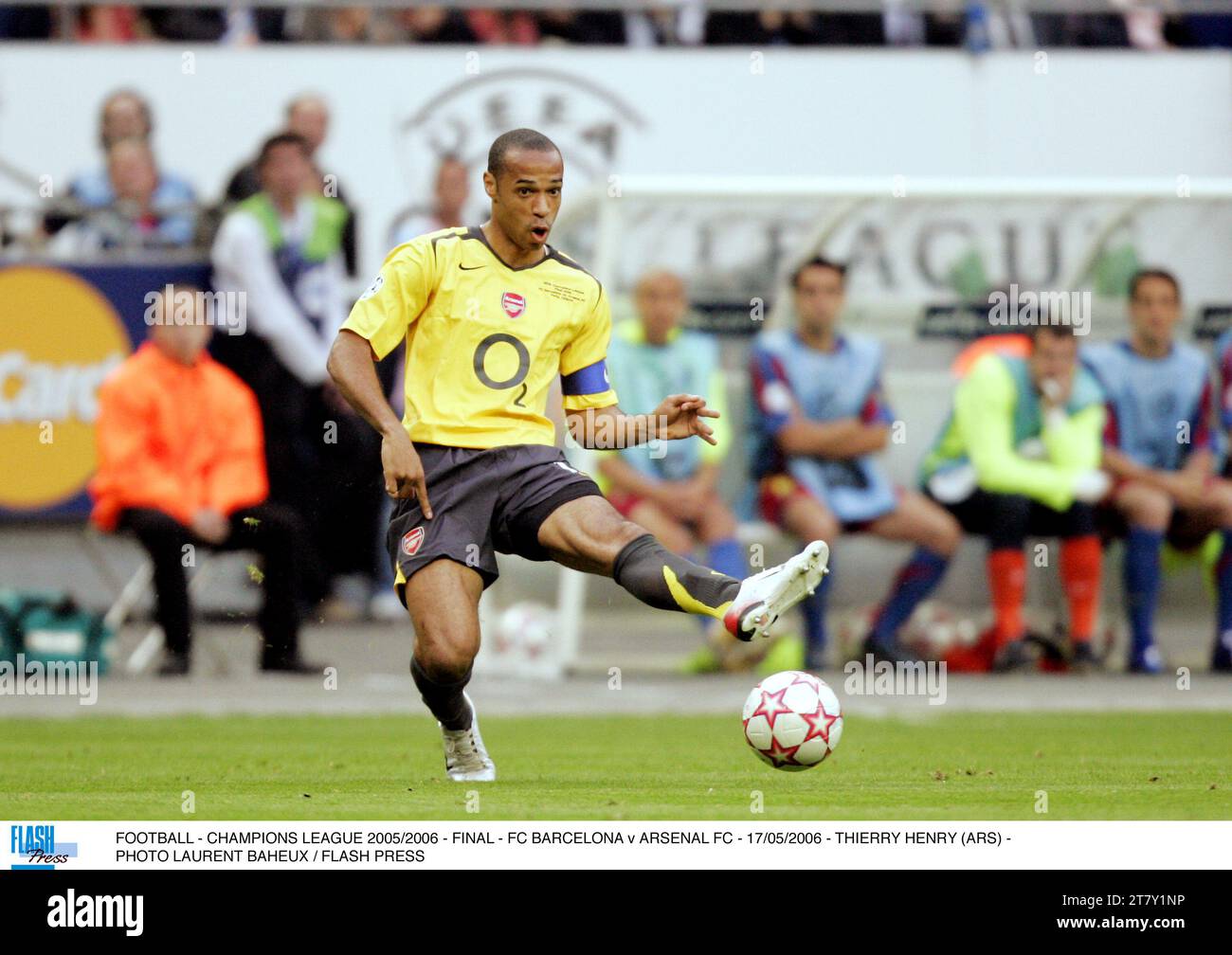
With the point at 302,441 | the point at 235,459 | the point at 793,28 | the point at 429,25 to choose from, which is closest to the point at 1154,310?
the point at 793,28

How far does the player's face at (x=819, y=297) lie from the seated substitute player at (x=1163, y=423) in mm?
1676

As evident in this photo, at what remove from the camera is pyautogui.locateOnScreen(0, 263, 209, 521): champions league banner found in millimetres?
14430

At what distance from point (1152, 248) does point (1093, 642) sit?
104 inches

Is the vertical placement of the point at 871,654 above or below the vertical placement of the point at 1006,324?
below

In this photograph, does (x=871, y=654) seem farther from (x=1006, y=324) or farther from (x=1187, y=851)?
(x=1187, y=851)

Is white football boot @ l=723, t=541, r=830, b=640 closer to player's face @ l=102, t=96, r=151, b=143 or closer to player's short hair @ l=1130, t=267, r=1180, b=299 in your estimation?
player's short hair @ l=1130, t=267, r=1180, b=299

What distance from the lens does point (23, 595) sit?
13016mm

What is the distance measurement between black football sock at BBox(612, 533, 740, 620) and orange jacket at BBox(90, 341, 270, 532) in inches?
232

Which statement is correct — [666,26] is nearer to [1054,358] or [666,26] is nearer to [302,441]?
[302,441]

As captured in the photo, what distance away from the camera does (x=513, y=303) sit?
304 inches

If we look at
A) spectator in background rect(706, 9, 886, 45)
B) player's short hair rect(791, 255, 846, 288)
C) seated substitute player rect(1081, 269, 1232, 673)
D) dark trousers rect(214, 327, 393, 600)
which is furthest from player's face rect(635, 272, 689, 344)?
spectator in background rect(706, 9, 886, 45)

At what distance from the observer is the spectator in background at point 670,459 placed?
13227mm
